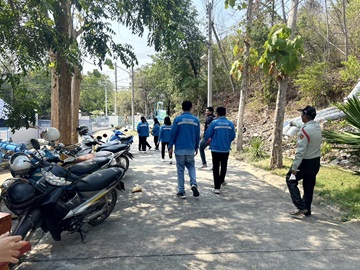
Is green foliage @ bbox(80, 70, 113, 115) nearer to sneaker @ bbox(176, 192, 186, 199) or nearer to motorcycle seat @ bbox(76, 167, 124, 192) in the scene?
sneaker @ bbox(176, 192, 186, 199)

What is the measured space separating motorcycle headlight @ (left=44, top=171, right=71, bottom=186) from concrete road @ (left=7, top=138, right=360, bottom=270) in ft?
2.81

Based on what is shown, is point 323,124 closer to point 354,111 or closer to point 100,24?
point 354,111

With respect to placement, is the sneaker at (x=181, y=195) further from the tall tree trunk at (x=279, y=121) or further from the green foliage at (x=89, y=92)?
the green foliage at (x=89, y=92)

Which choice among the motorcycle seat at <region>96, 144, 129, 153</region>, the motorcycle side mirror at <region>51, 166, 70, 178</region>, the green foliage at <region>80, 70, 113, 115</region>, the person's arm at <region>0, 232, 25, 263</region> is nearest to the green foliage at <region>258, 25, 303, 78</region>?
the motorcycle seat at <region>96, 144, 129, 153</region>

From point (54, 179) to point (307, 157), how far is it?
3.64 m

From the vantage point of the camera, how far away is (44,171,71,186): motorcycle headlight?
3550 millimetres

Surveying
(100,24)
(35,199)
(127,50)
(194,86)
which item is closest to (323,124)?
(127,50)

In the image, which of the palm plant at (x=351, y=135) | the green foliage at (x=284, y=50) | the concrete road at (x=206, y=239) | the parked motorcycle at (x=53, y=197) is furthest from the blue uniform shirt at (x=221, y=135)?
the parked motorcycle at (x=53, y=197)

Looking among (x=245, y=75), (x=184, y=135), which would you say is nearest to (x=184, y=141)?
(x=184, y=135)

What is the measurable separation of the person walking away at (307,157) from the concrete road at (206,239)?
1.42 feet

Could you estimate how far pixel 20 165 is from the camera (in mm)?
3441

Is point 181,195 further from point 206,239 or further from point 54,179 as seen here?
point 54,179

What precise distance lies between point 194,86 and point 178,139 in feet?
61.5

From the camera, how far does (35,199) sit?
334 centimetres
